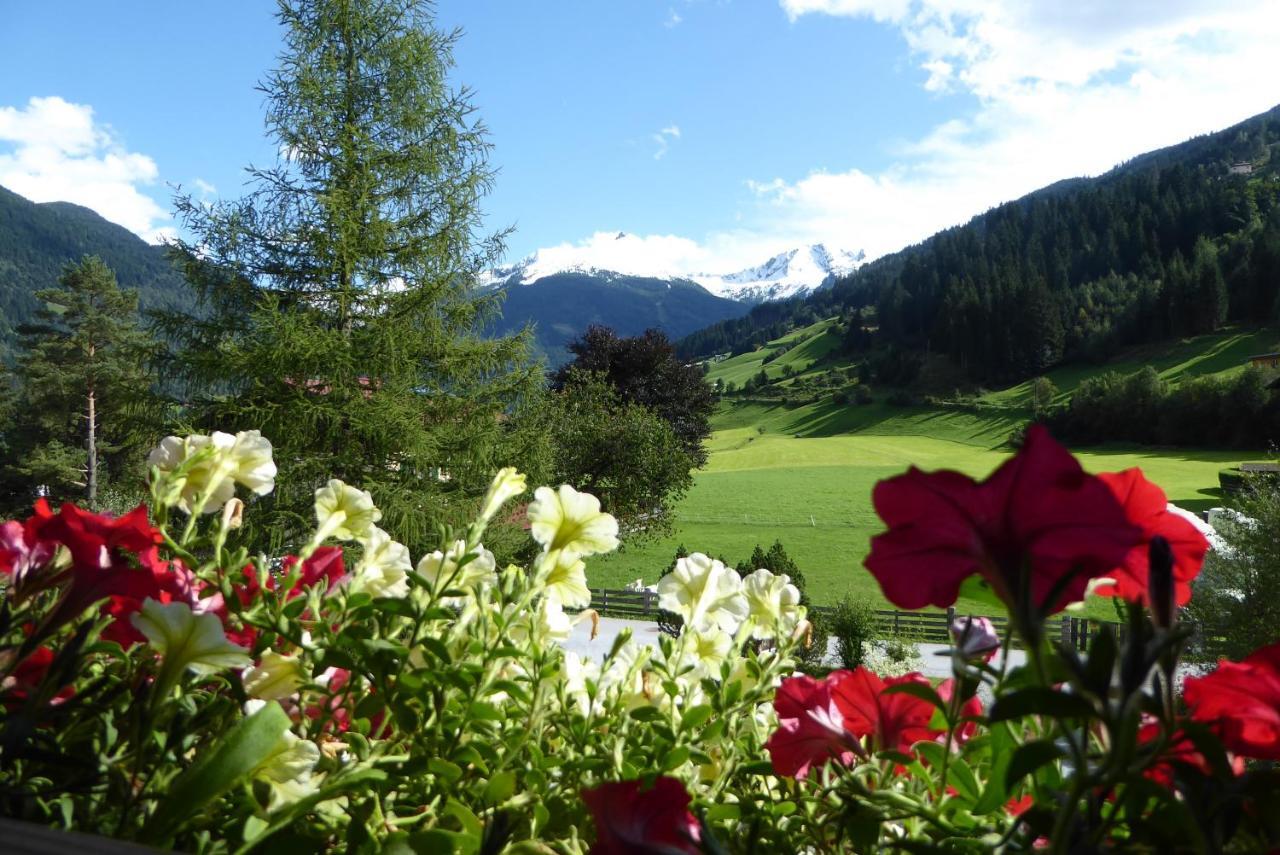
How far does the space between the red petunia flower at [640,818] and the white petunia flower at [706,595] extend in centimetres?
52

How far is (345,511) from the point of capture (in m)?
1.00

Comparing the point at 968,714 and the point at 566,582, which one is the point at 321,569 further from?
the point at 968,714

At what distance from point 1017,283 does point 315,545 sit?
96.7 metres

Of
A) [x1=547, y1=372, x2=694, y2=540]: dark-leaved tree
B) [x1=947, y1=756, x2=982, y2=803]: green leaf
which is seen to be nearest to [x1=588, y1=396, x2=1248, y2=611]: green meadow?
[x1=547, y1=372, x2=694, y2=540]: dark-leaved tree

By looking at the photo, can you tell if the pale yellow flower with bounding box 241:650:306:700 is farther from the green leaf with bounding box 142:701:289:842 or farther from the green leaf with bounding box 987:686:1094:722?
the green leaf with bounding box 987:686:1094:722

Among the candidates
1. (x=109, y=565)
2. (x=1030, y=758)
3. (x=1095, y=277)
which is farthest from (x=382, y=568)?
(x=1095, y=277)

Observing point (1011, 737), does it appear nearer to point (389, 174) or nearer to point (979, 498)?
point (979, 498)

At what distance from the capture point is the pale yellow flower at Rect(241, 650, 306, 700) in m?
0.70

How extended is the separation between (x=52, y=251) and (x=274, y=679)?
218991 mm

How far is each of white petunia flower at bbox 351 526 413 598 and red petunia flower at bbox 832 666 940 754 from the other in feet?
1.62

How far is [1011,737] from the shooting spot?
0.61 meters

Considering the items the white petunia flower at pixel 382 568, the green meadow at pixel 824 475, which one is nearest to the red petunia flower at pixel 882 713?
the white petunia flower at pixel 382 568

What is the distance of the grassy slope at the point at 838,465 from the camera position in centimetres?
3225

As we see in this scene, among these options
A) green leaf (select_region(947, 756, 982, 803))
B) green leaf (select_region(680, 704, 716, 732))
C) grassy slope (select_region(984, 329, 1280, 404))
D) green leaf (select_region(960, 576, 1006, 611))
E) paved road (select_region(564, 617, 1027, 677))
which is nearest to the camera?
green leaf (select_region(960, 576, 1006, 611))
